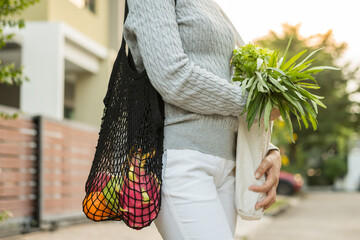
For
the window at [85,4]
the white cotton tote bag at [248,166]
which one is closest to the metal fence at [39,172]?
the window at [85,4]

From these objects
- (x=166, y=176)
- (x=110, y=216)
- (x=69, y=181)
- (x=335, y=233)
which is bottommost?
(x=335, y=233)

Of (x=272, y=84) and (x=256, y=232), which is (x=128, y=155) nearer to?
(x=272, y=84)

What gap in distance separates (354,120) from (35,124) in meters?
34.4

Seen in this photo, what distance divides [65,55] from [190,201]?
38.1 ft

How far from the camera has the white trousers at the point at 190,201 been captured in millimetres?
1785

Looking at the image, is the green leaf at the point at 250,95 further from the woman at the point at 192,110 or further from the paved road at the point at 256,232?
the paved road at the point at 256,232

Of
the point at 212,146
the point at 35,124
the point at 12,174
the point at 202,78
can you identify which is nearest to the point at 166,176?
the point at 212,146

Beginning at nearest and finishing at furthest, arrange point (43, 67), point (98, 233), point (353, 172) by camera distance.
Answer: point (98, 233)
point (43, 67)
point (353, 172)

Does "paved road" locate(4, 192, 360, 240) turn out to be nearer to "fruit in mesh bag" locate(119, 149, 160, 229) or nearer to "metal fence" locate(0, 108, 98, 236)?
"metal fence" locate(0, 108, 98, 236)

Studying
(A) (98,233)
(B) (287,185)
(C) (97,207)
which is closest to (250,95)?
(C) (97,207)

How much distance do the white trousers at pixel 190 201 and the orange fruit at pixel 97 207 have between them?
0.17 meters

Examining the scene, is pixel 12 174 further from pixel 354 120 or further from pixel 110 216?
pixel 354 120

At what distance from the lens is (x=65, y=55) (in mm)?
12992

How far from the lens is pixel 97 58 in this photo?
1497 centimetres
